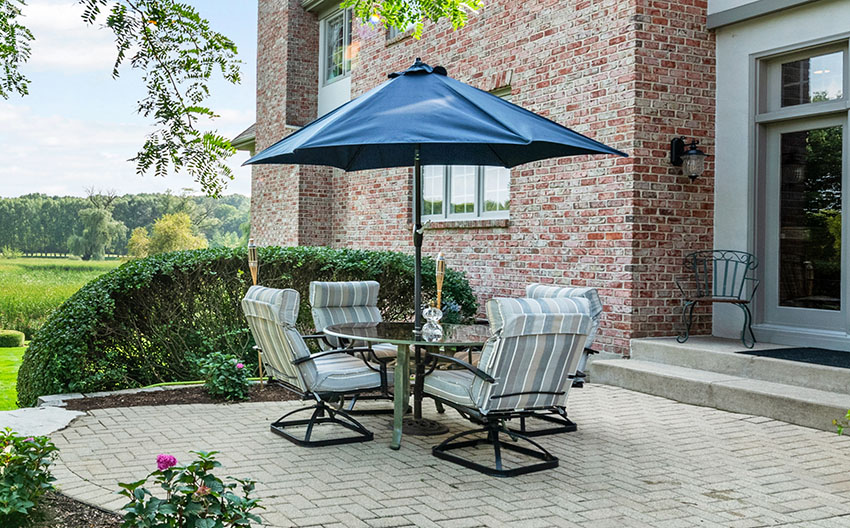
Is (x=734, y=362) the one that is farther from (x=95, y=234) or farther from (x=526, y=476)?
(x=95, y=234)

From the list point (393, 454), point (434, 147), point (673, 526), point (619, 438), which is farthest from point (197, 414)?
point (673, 526)

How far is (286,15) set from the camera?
50.7 ft

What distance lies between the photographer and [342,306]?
6.41m

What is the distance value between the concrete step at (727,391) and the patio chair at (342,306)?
2.41 metres

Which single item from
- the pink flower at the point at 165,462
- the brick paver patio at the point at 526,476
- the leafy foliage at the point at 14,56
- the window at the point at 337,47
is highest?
the window at the point at 337,47

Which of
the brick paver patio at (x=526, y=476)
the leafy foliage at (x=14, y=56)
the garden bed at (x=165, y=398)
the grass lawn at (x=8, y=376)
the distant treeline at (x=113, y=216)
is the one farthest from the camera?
the distant treeline at (x=113, y=216)

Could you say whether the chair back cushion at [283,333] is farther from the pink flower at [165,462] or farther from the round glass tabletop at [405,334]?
the pink flower at [165,462]

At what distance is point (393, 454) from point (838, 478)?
2623 mm

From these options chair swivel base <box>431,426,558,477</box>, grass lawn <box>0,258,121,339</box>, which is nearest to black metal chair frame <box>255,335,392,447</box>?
chair swivel base <box>431,426,558,477</box>

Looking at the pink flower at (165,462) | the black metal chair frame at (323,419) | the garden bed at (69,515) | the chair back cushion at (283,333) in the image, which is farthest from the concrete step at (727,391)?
the garden bed at (69,515)

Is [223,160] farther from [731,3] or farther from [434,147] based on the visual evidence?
[731,3]

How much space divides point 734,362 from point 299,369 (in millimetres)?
3879

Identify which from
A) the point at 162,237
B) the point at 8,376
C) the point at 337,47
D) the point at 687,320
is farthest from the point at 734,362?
the point at 162,237

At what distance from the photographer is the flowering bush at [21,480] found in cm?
294
